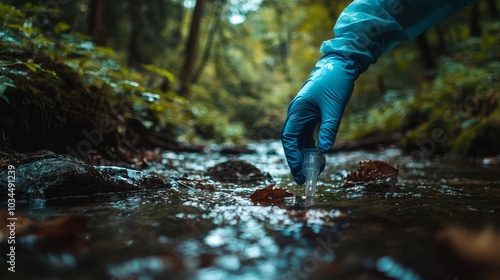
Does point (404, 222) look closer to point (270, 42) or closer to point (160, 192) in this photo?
point (160, 192)

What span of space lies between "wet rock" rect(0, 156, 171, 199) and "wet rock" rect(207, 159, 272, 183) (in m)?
0.94

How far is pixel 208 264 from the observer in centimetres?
95

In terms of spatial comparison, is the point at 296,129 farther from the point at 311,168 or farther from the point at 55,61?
the point at 55,61

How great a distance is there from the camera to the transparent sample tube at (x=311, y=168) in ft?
6.48

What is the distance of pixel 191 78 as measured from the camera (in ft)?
37.1

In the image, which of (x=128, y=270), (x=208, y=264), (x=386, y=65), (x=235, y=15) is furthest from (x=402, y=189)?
(x=235, y=15)

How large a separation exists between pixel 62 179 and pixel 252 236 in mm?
1198

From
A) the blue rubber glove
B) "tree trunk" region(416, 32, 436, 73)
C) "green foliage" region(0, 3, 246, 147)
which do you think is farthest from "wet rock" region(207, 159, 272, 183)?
"tree trunk" region(416, 32, 436, 73)

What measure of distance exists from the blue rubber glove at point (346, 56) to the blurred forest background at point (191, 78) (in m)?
1.78

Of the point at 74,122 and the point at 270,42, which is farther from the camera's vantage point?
the point at 270,42

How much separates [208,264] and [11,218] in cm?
82

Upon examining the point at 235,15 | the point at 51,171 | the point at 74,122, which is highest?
the point at 235,15

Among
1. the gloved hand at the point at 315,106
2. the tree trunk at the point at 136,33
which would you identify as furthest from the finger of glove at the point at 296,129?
the tree trunk at the point at 136,33

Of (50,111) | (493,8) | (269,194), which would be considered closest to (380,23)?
(269,194)
